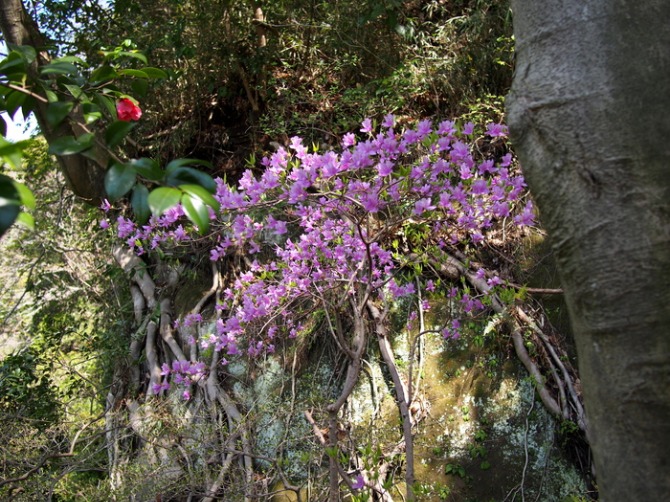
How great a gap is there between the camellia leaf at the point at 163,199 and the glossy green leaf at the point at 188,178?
0.04 meters

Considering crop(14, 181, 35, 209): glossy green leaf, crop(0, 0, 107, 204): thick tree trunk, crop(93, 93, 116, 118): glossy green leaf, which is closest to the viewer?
crop(14, 181, 35, 209): glossy green leaf

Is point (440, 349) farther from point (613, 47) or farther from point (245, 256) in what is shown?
point (613, 47)

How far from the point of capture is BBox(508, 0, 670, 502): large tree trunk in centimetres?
101

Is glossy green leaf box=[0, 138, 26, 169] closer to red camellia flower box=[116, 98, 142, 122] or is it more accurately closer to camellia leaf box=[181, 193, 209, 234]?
camellia leaf box=[181, 193, 209, 234]

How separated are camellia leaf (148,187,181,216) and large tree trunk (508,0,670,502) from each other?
664 millimetres

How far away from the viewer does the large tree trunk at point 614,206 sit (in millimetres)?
1010

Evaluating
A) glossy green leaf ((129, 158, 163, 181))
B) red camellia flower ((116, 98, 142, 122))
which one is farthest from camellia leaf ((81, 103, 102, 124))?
glossy green leaf ((129, 158, 163, 181))

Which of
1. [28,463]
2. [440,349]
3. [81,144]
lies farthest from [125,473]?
[81,144]

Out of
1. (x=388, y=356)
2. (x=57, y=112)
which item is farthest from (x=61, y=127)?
(x=57, y=112)

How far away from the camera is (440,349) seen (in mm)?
3564

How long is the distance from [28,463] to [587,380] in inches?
130

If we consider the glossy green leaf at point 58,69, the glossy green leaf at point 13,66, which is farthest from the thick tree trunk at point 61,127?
the glossy green leaf at point 13,66

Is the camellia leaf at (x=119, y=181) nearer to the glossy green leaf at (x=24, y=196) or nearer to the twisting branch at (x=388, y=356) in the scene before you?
the glossy green leaf at (x=24, y=196)

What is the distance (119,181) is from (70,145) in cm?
17
